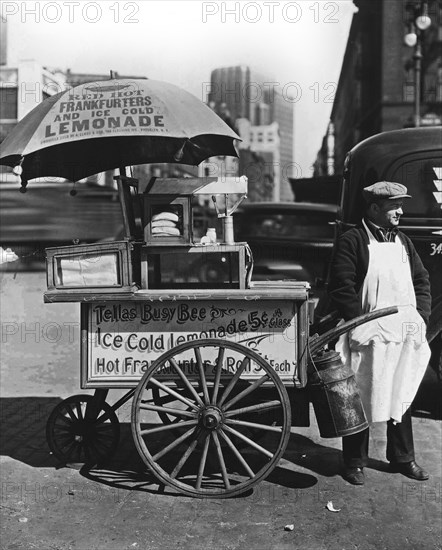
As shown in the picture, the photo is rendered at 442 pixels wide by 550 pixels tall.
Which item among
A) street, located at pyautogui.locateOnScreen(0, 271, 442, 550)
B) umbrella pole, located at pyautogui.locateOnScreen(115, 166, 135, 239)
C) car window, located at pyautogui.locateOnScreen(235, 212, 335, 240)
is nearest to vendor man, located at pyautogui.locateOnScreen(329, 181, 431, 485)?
street, located at pyautogui.locateOnScreen(0, 271, 442, 550)

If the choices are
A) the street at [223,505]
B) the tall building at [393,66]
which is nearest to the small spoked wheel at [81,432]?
the street at [223,505]

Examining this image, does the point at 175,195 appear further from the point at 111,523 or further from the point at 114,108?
the point at 111,523

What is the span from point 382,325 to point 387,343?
132 mm

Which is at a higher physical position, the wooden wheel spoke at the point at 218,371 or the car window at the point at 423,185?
the car window at the point at 423,185

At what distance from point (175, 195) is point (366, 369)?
1.71 meters

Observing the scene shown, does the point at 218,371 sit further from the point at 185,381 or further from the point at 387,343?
the point at 387,343

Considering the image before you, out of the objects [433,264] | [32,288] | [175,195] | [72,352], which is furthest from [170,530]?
[32,288]

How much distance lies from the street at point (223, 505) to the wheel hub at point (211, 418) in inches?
20.9

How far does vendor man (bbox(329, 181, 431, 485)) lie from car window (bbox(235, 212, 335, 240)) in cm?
607

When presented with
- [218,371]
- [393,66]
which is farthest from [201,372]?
[393,66]

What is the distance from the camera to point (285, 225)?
1135 cm

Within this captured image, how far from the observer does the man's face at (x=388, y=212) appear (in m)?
4.76

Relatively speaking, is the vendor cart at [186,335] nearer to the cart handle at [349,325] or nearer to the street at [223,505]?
the cart handle at [349,325]

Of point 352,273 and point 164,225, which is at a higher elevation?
point 164,225
